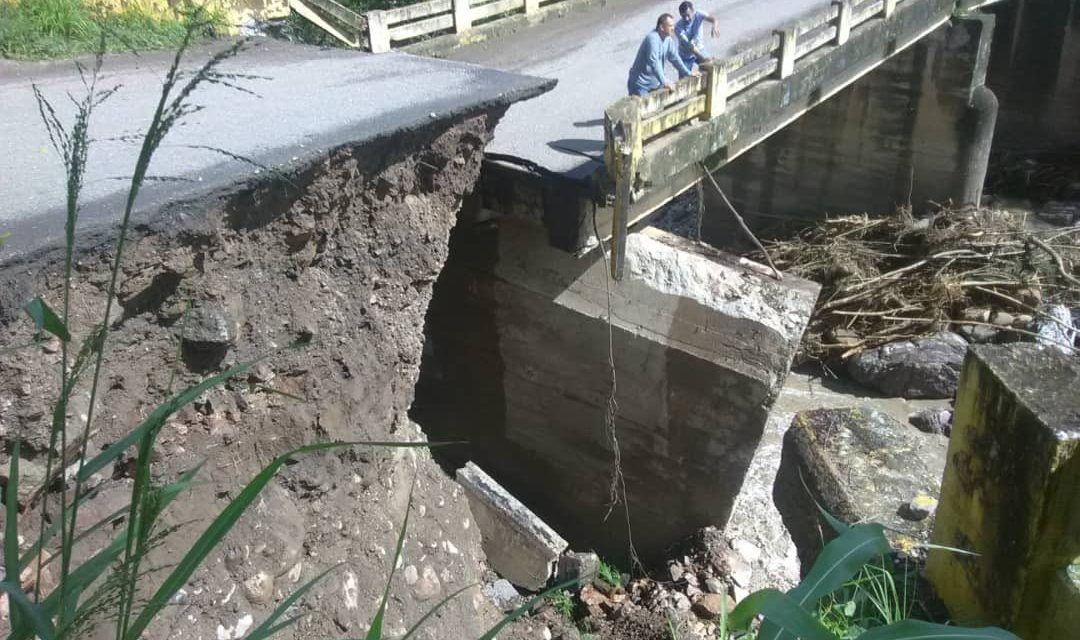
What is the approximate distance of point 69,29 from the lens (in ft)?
20.2

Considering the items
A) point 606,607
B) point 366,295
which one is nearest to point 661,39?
point 366,295

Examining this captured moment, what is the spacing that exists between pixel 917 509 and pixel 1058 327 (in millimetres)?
5401

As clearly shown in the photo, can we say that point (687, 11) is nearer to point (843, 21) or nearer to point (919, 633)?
point (843, 21)

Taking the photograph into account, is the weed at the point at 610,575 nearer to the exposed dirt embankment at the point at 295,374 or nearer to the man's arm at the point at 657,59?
the exposed dirt embankment at the point at 295,374

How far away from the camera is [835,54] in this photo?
28.4 ft

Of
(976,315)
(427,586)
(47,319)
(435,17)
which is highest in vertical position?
(47,319)

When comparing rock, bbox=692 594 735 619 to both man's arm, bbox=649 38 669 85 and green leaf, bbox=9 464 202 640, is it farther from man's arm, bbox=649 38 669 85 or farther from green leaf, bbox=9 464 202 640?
green leaf, bbox=9 464 202 640

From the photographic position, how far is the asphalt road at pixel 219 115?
3.32 metres

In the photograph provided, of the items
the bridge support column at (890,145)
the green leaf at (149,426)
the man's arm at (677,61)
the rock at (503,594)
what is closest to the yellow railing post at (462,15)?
the man's arm at (677,61)

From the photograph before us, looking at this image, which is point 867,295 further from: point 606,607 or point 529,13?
point 606,607

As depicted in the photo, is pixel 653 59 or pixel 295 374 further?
pixel 653 59

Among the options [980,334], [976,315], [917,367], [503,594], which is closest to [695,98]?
[503,594]

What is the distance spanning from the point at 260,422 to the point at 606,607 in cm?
369

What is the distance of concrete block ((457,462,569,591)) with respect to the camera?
612cm
